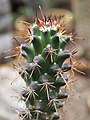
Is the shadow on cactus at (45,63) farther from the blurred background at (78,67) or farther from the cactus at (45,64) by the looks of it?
the blurred background at (78,67)

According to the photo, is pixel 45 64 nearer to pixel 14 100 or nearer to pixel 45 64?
pixel 45 64

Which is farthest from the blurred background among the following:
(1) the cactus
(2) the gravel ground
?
(1) the cactus

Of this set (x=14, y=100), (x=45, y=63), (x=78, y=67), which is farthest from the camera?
(x=78, y=67)

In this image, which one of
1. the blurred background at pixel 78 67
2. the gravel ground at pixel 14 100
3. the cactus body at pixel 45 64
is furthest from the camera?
the blurred background at pixel 78 67

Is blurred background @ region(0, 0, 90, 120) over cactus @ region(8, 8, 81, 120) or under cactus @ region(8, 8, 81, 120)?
under

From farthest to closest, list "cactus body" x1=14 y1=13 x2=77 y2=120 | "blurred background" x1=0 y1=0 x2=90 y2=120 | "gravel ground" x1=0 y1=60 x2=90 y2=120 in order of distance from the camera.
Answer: "blurred background" x1=0 y1=0 x2=90 y2=120 < "gravel ground" x1=0 y1=60 x2=90 y2=120 < "cactus body" x1=14 y1=13 x2=77 y2=120

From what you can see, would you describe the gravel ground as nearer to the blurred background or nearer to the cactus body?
the blurred background

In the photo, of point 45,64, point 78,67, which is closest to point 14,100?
point 78,67

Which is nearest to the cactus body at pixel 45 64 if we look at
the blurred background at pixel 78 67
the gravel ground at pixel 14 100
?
the gravel ground at pixel 14 100

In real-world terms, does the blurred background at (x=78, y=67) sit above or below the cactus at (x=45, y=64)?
below

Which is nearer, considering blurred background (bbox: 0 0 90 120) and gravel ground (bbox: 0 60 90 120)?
gravel ground (bbox: 0 60 90 120)
